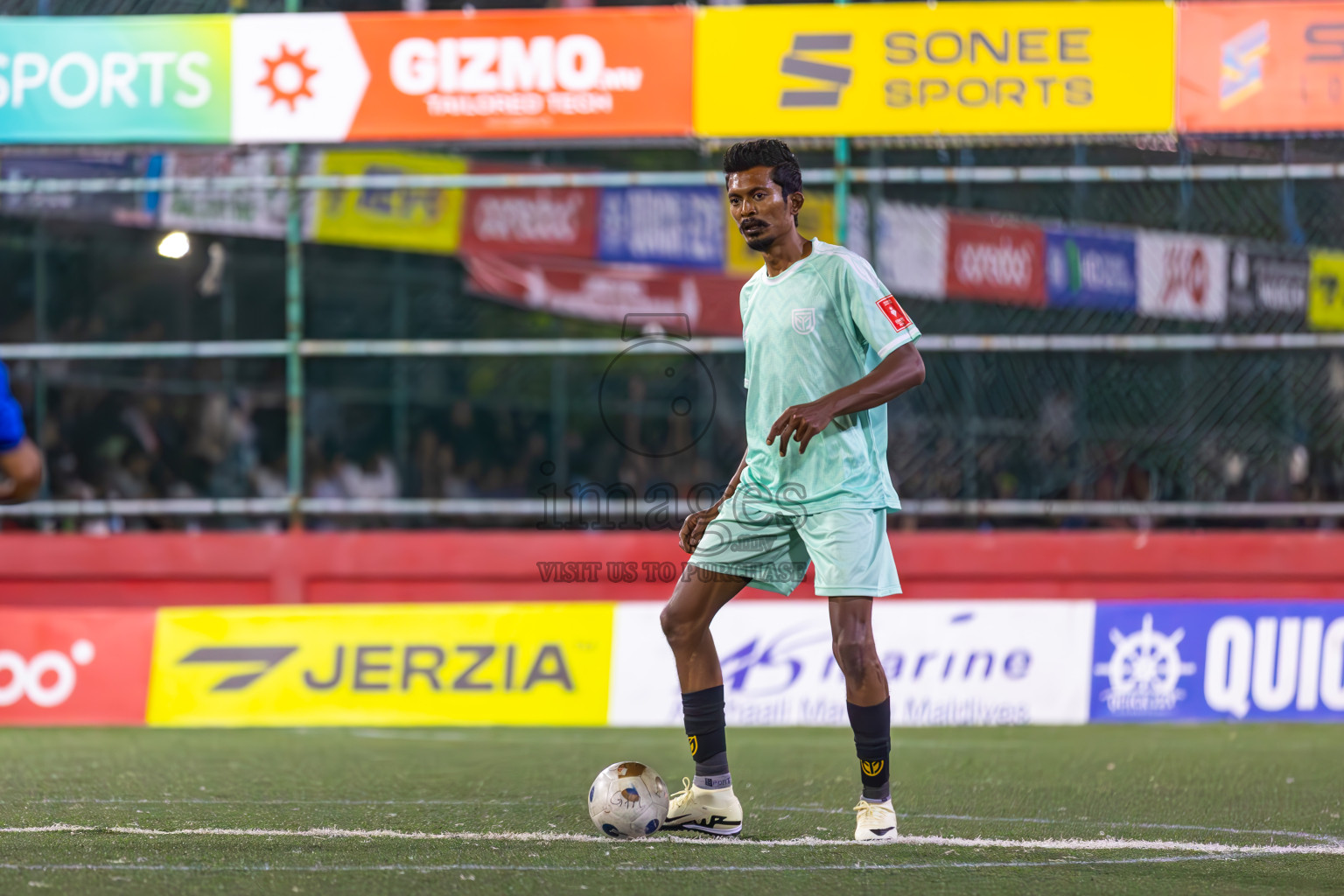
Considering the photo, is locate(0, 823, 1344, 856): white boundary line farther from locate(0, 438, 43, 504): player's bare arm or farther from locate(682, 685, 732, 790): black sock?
locate(0, 438, 43, 504): player's bare arm

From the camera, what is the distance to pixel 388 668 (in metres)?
9.27

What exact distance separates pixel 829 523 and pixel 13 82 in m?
7.61

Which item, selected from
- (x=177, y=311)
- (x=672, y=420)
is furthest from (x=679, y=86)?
(x=177, y=311)

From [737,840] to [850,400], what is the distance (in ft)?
4.42

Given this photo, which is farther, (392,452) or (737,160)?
(392,452)

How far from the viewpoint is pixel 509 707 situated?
9.20m

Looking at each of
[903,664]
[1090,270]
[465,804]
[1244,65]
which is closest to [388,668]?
[903,664]

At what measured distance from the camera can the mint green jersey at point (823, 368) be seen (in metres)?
4.89

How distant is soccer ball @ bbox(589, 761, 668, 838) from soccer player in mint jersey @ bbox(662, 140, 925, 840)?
0.11m

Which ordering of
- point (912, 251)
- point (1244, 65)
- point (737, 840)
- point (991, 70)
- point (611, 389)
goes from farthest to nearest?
Result: 1. point (611, 389)
2. point (912, 251)
3. point (1244, 65)
4. point (991, 70)
5. point (737, 840)

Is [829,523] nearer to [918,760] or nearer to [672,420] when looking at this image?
[918,760]

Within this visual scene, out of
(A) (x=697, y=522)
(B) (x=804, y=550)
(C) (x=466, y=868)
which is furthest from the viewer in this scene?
(A) (x=697, y=522)

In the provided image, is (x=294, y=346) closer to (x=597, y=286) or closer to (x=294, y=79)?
(x=294, y=79)

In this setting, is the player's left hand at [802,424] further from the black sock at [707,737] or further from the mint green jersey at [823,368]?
the black sock at [707,737]
